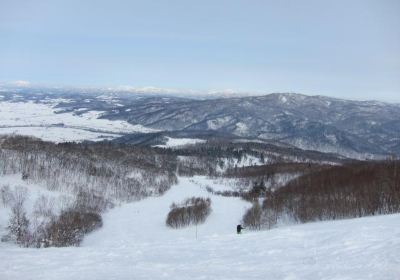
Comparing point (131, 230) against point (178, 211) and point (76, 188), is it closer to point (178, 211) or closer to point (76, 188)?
point (178, 211)

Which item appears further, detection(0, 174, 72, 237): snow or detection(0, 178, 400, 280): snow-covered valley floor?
detection(0, 174, 72, 237): snow

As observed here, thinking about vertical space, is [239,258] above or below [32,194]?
above

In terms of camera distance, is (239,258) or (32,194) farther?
(32,194)

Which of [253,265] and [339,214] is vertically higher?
[253,265]

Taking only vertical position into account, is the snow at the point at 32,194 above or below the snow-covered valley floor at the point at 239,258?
below

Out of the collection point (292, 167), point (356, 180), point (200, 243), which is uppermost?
point (200, 243)

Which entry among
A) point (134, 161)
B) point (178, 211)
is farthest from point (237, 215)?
point (134, 161)

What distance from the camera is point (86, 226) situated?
8269cm

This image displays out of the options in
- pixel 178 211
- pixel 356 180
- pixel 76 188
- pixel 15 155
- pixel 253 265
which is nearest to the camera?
pixel 253 265

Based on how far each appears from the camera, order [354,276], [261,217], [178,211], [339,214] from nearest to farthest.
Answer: [354,276] → [339,214] → [261,217] → [178,211]

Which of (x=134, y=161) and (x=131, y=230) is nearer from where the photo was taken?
(x=131, y=230)

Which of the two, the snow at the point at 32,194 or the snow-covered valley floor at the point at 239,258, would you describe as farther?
the snow at the point at 32,194

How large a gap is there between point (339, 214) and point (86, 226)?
45.9 metres

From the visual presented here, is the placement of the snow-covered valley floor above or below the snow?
above
